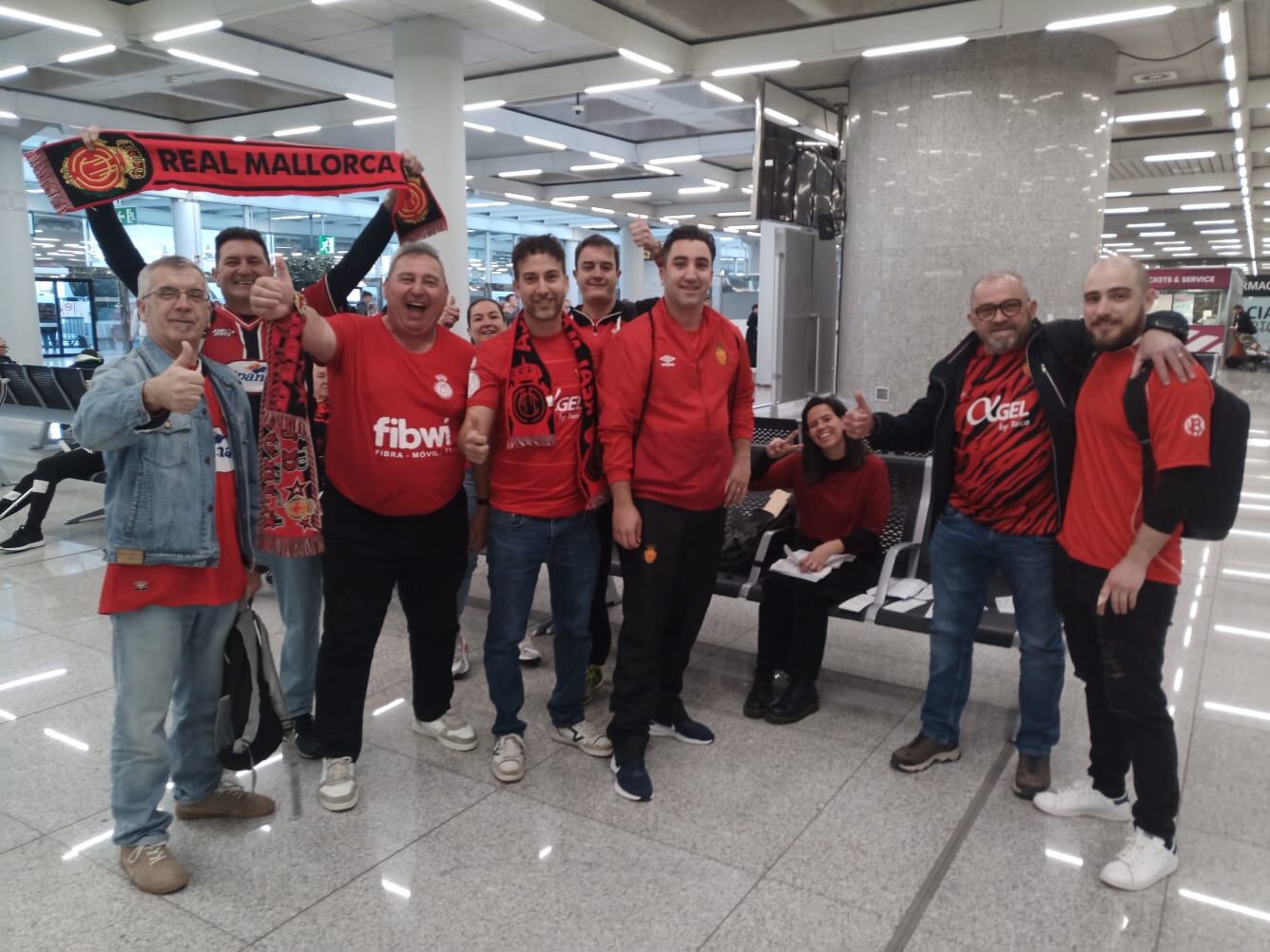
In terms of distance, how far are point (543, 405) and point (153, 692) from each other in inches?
53.0

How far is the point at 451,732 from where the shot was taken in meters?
3.26

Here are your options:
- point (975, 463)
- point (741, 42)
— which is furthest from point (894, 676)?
point (741, 42)

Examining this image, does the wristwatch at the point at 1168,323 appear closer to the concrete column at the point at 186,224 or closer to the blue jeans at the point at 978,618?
the blue jeans at the point at 978,618

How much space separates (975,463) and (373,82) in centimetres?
932

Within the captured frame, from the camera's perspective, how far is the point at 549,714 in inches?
136

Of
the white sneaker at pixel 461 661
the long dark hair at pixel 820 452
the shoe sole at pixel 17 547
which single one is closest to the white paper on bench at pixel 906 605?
the long dark hair at pixel 820 452

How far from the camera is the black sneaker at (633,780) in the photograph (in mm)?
2910

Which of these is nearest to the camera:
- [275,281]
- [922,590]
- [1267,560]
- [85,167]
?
[275,281]

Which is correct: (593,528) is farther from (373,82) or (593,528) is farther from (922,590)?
(373,82)

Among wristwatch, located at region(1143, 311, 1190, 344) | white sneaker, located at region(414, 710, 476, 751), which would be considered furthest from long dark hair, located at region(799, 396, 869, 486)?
white sneaker, located at region(414, 710, 476, 751)

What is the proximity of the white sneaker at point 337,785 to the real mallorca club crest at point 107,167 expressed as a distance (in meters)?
1.96

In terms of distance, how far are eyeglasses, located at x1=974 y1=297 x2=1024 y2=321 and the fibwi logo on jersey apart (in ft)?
5.66

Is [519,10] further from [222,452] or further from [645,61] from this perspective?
[222,452]

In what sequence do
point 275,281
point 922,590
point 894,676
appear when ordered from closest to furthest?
point 275,281 → point 922,590 → point 894,676
